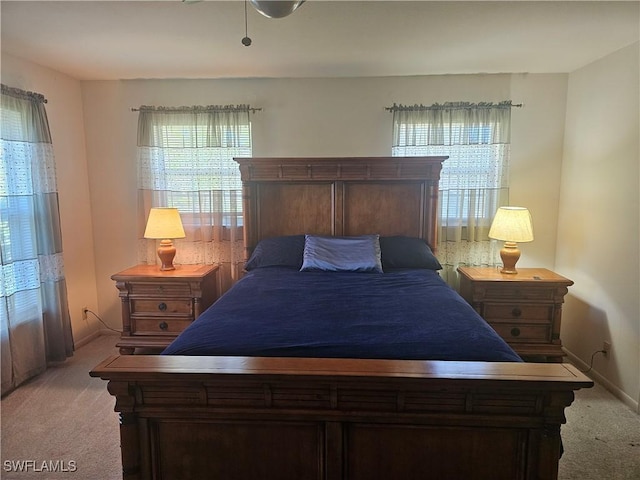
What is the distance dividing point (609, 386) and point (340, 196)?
240cm

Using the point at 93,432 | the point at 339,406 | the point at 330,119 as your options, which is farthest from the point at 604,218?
the point at 93,432

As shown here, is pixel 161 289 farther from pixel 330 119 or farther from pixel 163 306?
pixel 330 119

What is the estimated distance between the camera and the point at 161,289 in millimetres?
3141

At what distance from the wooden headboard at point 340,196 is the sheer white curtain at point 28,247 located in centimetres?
147

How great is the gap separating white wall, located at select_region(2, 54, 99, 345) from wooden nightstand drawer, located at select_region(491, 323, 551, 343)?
11.8ft

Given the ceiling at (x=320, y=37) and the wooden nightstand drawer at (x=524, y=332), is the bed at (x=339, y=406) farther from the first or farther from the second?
the ceiling at (x=320, y=37)

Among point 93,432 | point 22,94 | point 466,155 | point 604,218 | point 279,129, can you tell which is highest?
point 22,94

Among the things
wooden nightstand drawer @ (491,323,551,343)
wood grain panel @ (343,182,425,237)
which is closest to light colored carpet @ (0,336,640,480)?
wooden nightstand drawer @ (491,323,551,343)

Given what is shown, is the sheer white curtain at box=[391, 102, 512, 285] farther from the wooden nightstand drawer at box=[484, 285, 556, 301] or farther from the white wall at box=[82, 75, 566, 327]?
the wooden nightstand drawer at box=[484, 285, 556, 301]

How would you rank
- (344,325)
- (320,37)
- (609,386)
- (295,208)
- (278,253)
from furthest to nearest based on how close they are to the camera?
1. (295,208)
2. (278,253)
3. (609,386)
4. (320,37)
5. (344,325)

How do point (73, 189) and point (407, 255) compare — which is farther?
point (73, 189)

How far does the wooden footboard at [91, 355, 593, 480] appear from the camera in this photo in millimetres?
1332

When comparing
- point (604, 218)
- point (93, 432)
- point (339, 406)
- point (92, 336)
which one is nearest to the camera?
point (339, 406)

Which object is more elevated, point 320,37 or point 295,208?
point 320,37
